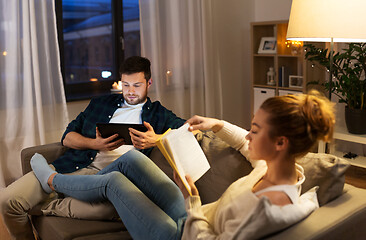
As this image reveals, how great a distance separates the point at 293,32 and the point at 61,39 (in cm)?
237

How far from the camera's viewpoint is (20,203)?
2168 mm

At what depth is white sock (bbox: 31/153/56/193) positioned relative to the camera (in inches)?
90.3

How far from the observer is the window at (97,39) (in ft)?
14.6

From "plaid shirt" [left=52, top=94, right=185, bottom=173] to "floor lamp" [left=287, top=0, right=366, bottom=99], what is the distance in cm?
86

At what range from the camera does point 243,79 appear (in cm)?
520

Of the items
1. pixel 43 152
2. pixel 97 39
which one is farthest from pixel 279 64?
pixel 43 152

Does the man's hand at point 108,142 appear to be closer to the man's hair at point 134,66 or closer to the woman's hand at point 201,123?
the man's hair at point 134,66

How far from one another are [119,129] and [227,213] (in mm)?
1018

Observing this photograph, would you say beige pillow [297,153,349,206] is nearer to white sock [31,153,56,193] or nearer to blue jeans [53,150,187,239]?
blue jeans [53,150,187,239]

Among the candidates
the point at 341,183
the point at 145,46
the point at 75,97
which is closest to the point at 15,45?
the point at 75,97

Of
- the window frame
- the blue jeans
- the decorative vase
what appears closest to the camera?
the blue jeans

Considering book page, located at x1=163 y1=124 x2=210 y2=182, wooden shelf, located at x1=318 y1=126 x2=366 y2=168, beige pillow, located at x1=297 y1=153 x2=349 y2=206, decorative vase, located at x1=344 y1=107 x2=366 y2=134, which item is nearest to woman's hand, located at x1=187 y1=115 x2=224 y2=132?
book page, located at x1=163 y1=124 x2=210 y2=182

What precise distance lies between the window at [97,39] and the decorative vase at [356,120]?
7.17ft

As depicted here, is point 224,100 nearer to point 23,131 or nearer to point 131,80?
point 23,131
